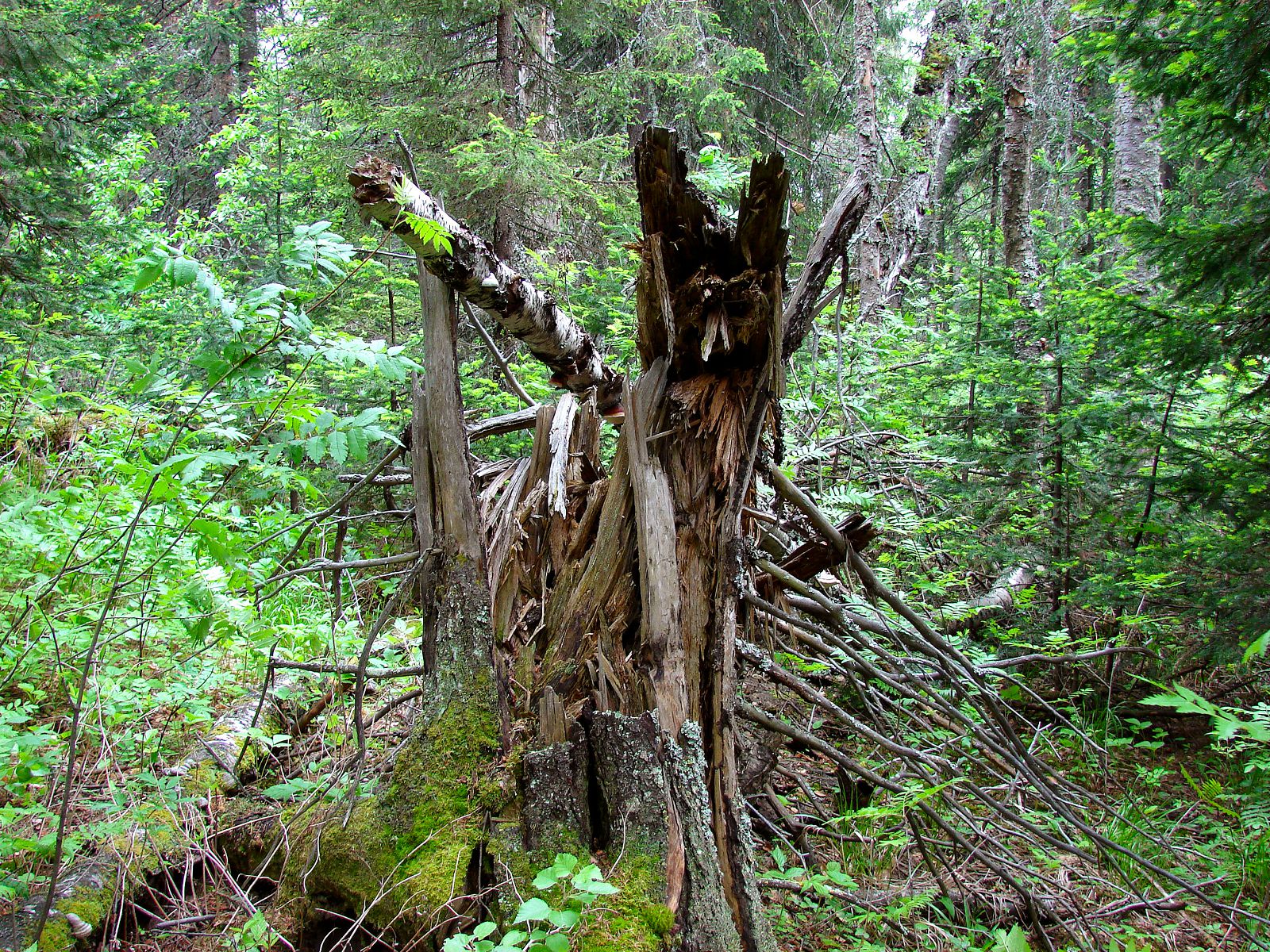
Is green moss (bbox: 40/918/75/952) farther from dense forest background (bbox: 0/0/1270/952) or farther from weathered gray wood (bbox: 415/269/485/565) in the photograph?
weathered gray wood (bbox: 415/269/485/565)

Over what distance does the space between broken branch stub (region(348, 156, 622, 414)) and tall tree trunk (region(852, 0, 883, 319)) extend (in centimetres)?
612

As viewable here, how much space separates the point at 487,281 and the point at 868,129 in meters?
7.53

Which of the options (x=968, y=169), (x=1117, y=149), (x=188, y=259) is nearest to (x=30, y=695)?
(x=188, y=259)

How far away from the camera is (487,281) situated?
2.50 meters

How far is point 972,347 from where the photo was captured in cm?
666

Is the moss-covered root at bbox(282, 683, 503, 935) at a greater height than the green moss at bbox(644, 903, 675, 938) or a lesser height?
greater

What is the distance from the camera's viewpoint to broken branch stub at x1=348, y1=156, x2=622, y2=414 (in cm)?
221

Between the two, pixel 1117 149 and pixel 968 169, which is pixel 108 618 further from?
pixel 968 169

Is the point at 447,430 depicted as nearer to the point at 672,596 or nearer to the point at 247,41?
the point at 672,596

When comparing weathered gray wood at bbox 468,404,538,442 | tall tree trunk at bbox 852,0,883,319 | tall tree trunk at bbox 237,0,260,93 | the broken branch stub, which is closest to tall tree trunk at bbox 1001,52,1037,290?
tall tree trunk at bbox 852,0,883,319

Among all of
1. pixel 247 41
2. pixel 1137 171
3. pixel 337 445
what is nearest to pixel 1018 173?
pixel 1137 171

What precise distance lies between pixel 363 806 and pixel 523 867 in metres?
0.69

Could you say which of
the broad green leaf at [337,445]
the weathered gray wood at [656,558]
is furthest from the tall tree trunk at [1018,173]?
the broad green leaf at [337,445]

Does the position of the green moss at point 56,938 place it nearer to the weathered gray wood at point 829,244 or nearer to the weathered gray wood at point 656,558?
the weathered gray wood at point 656,558
